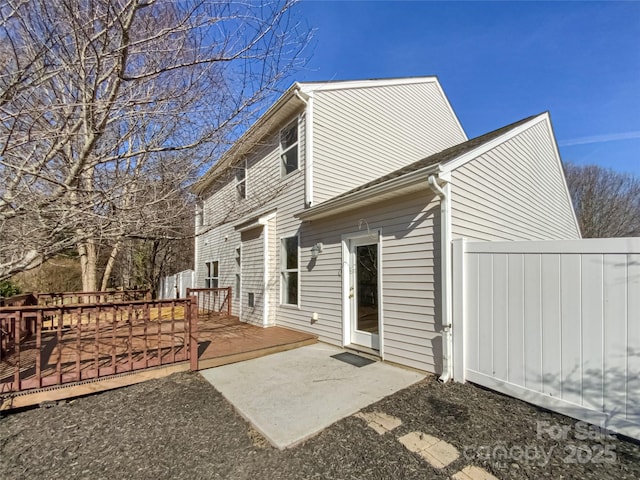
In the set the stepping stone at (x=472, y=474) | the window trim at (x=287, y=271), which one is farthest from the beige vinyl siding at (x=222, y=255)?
the stepping stone at (x=472, y=474)

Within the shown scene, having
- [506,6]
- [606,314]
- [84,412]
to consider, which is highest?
[506,6]

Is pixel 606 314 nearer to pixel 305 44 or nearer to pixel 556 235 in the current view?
pixel 305 44

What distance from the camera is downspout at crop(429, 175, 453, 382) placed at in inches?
159

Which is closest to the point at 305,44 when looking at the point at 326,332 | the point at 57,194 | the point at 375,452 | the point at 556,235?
the point at 57,194

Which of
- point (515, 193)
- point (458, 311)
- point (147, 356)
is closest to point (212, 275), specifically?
point (147, 356)

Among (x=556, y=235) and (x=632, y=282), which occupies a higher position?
(x=556, y=235)

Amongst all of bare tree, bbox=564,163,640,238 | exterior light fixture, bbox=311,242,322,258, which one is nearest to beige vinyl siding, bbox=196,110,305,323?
exterior light fixture, bbox=311,242,322,258

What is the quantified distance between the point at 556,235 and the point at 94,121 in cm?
1090

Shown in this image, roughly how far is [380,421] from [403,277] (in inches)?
87.3

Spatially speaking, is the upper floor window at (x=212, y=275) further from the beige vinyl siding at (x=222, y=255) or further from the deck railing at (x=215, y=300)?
the deck railing at (x=215, y=300)

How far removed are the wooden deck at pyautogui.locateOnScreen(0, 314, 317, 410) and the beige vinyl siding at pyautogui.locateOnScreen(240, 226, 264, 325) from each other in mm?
509

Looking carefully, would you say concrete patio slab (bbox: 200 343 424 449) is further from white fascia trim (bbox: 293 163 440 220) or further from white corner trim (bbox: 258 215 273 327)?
white fascia trim (bbox: 293 163 440 220)

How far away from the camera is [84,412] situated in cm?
357

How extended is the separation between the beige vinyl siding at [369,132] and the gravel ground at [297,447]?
4689mm
